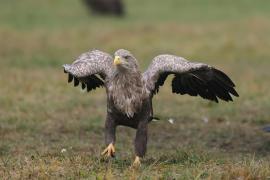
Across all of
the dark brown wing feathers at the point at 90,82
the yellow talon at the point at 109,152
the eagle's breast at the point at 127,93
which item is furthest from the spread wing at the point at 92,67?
the yellow talon at the point at 109,152

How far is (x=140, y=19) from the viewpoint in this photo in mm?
26219

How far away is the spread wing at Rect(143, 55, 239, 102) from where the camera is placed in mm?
8055

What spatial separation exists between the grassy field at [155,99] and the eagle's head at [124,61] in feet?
3.06

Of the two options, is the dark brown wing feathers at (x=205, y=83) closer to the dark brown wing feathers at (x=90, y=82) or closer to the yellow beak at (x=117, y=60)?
the yellow beak at (x=117, y=60)

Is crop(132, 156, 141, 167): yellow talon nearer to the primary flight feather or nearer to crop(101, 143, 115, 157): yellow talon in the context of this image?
the primary flight feather

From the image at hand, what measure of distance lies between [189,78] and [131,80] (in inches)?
Answer: 44.5

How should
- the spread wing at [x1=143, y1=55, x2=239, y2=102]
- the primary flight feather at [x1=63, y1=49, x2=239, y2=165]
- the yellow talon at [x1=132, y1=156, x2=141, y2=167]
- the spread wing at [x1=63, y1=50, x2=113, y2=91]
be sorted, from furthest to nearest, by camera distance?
the spread wing at [x1=63, y1=50, x2=113, y2=91], the spread wing at [x1=143, y1=55, x2=239, y2=102], the primary flight feather at [x1=63, y1=49, x2=239, y2=165], the yellow talon at [x1=132, y1=156, x2=141, y2=167]

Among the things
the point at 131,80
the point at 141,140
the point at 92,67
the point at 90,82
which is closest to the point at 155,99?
the point at 90,82

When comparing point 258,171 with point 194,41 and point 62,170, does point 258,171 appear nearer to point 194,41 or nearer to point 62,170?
point 62,170

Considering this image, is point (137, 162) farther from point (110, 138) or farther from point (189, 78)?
point (189, 78)

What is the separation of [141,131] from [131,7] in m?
22.8

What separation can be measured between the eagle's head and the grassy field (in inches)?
36.7

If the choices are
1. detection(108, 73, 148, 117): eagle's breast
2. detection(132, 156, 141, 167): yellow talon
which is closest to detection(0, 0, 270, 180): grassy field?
detection(132, 156, 141, 167): yellow talon

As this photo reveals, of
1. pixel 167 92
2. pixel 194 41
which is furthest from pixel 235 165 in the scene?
pixel 194 41
